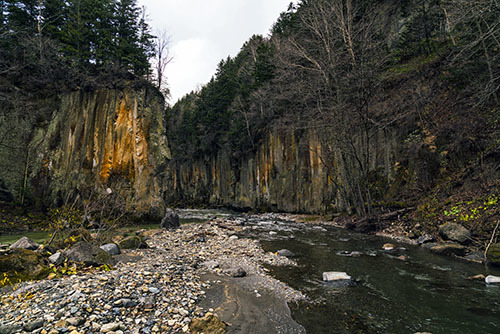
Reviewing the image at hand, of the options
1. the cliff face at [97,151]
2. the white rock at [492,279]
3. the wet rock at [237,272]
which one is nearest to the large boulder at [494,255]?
the white rock at [492,279]

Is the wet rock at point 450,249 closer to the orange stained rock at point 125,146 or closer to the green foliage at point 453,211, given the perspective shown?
the green foliage at point 453,211

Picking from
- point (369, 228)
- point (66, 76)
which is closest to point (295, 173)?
point (369, 228)

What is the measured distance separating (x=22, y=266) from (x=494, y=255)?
11600 millimetres

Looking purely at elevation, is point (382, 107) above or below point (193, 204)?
above

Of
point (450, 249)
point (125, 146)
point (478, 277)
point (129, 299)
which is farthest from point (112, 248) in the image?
point (125, 146)

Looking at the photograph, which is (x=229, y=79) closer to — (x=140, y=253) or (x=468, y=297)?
(x=140, y=253)

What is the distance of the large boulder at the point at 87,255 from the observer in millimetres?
5473

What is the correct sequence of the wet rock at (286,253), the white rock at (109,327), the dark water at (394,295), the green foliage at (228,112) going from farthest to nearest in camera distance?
the green foliage at (228,112) → the wet rock at (286,253) → the dark water at (394,295) → the white rock at (109,327)

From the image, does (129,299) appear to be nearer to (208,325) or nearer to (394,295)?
(208,325)

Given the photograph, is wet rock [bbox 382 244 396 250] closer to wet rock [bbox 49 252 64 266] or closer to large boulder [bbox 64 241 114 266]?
large boulder [bbox 64 241 114 266]

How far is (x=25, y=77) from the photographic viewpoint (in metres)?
18.0

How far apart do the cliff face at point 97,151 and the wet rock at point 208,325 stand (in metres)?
15.5

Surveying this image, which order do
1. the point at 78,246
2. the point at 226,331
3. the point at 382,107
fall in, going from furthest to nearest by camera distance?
the point at 382,107 < the point at 78,246 < the point at 226,331

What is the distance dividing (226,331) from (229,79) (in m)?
34.9
